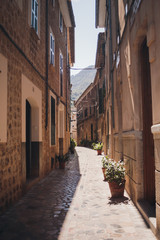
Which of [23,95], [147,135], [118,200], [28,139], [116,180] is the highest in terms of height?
[23,95]

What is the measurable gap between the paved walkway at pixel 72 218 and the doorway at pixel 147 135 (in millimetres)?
516

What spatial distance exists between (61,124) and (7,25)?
31.4 ft

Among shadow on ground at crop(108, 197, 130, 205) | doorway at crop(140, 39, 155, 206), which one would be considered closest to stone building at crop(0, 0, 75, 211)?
shadow on ground at crop(108, 197, 130, 205)

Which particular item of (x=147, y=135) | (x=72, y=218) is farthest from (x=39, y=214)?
(x=147, y=135)

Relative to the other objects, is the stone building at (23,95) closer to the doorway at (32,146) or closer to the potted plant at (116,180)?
the doorway at (32,146)

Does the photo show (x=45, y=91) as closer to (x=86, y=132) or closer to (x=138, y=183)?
(x=138, y=183)

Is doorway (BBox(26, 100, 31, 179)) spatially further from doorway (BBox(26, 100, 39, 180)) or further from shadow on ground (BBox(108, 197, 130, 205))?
shadow on ground (BBox(108, 197, 130, 205))

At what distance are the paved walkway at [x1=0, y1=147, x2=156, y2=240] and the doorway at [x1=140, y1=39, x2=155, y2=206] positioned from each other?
516 millimetres

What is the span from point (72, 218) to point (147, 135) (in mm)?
2067

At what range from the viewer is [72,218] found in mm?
4348

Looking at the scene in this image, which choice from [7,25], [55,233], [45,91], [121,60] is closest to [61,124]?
[45,91]

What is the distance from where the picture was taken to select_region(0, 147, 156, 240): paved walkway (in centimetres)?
358

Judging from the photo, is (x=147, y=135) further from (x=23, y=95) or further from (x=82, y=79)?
(x=82, y=79)

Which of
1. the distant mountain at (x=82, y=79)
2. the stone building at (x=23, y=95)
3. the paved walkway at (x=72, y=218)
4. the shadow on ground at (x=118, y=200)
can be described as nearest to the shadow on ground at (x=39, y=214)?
the paved walkway at (x=72, y=218)
